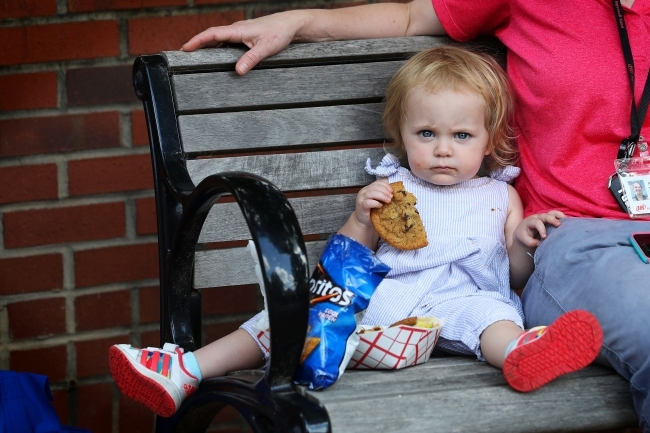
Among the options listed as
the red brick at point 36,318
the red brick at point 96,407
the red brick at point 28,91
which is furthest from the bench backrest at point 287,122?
the red brick at point 96,407

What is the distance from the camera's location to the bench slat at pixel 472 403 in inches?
53.9

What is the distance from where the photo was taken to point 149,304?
8.32 ft

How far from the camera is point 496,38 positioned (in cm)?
214

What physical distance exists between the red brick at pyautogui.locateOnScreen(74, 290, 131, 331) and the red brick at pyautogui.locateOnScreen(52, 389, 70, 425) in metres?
0.19

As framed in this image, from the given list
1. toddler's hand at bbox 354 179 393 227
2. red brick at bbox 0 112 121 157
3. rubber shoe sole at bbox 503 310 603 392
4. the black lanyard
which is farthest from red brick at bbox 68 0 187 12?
rubber shoe sole at bbox 503 310 603 392

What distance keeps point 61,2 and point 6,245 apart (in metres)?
0.65

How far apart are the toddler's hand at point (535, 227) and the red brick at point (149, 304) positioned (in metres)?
1.08

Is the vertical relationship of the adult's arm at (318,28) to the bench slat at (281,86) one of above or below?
above

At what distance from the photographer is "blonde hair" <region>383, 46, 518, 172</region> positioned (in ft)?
6.27

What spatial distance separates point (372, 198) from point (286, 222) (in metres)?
0.51

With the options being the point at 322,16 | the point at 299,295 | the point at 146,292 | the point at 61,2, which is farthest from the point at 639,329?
the point at 61,2

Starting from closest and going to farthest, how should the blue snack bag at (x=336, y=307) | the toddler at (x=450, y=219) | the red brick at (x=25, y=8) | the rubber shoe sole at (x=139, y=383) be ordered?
the blue snack bag at (x=336, y=307) < the rubber shoe sole at (x=139, y=383) < the toddler at (x=450, y=219) < the red brick at (x=25, y=8)

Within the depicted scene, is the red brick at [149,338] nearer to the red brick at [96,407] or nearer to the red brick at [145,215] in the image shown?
the red brick at [96,407]

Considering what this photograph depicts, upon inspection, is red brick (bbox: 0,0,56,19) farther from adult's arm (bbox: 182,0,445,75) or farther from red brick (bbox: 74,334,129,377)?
red brick (bbox: 74,334,129,377)
